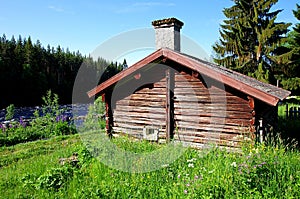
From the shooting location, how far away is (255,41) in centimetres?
2495

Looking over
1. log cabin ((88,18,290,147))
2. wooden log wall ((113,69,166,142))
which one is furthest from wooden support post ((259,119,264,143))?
wooden log wall ((113,69,166,142))

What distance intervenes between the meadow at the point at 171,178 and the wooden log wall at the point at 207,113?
49cm

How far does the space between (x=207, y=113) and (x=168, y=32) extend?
3.80m

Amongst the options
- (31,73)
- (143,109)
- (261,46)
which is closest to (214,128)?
(143,109)

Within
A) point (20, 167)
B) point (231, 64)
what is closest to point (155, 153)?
point (20, 167)

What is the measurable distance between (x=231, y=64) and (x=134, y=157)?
2071 centimetres

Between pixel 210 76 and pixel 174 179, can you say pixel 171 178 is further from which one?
pixel 210 76

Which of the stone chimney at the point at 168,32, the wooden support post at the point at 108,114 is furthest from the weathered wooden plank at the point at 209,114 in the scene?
the stone chimney at the point at 168,32

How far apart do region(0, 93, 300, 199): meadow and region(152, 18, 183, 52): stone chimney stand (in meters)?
4.43

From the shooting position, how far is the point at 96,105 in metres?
17.9

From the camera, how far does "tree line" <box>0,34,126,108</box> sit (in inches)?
1604

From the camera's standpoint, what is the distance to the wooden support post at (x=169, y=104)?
27.2 feet

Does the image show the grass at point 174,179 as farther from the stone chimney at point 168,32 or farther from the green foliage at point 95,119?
the green foliage at point 95,119

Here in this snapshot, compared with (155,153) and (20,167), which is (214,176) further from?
(20,167)
